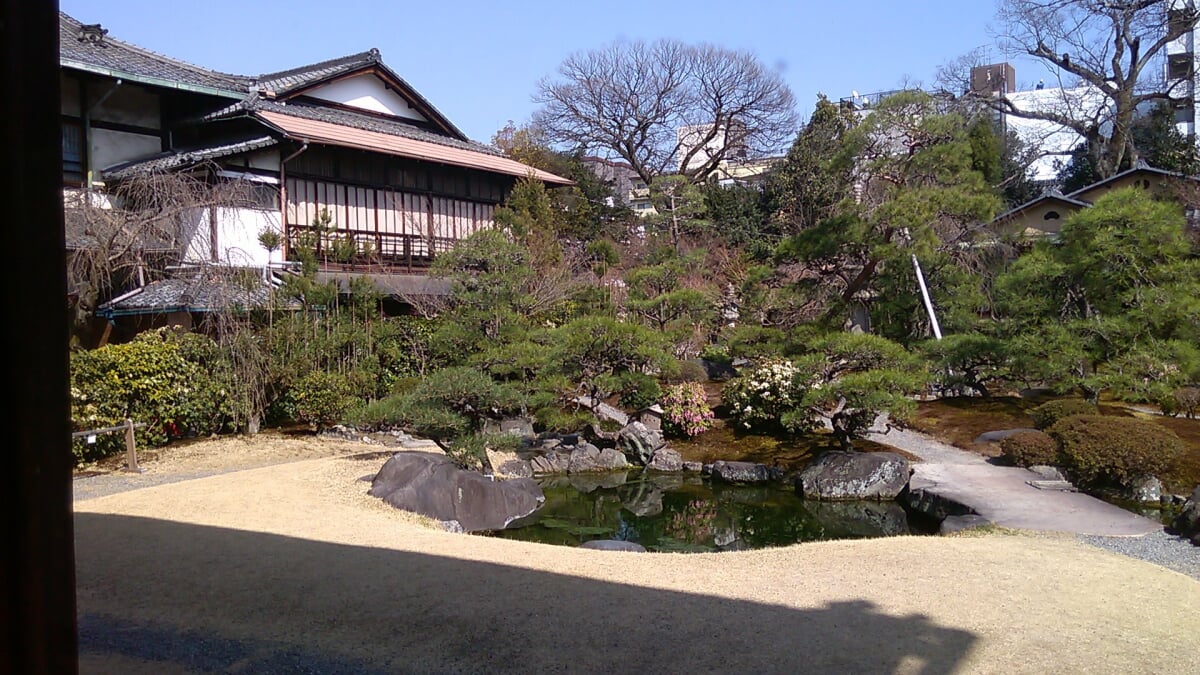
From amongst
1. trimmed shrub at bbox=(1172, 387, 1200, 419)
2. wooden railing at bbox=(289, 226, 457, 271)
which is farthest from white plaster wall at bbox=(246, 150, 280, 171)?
trimmed shrub at bbox=(1172, 387, 1200, 419)

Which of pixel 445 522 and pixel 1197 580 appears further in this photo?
pixel 445 522

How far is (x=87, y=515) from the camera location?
712 cm

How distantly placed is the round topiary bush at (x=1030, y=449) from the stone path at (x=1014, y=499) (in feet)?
0.50

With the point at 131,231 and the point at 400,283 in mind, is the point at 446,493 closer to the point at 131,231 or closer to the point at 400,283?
the point at 131,231

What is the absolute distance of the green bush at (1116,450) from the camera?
28.1 feet

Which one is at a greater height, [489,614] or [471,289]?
[471,289]

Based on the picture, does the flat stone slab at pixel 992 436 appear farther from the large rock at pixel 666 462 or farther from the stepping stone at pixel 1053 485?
the large rock at pixel 666 462

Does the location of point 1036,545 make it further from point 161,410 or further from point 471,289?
point 161,410

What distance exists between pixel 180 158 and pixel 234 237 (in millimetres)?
1568

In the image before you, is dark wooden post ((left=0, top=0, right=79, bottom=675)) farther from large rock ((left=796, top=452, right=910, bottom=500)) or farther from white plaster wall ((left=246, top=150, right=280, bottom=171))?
white plaster wall ((left=246, top=150, right=280, bottom=171))

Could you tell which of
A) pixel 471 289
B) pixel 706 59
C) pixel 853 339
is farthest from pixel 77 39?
pixel 706 59

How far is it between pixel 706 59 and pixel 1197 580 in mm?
26042

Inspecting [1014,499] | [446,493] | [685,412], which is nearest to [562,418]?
[685,412]

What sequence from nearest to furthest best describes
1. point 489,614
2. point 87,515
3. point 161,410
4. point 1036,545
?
point 489,614
point 1036,545
point 87,515
point 161,410
